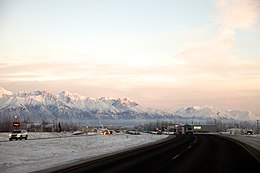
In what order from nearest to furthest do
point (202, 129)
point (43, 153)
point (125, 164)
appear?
1. point (125, 164)
2. point (43, 153)
3. point (202, 129)

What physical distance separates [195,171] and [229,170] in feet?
5.36

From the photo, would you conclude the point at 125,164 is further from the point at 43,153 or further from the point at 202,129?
the point at 202,129

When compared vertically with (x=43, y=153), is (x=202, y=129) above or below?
above

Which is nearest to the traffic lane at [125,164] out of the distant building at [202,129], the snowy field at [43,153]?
the snowy field at [43,153]

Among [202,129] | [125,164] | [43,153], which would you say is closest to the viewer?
[125,164]

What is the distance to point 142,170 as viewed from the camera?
718 inches

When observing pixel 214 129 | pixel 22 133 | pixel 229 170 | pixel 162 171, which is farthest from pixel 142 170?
pixel 214 129

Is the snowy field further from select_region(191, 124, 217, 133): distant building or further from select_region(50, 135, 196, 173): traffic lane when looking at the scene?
select_region(191, 124, 217, 133): distant building

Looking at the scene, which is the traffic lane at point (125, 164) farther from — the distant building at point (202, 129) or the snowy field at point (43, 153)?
the distant building at point (202, 129)

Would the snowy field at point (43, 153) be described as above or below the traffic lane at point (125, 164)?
below

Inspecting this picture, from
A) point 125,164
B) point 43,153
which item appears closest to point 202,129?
point 43,153

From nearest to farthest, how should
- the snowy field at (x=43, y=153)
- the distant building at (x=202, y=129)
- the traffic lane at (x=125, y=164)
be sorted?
1. the traffic lane at (x=125, y=164)
2. the snowy field at (x=43, y=153)
3. the distant building at (x=202, y=129)

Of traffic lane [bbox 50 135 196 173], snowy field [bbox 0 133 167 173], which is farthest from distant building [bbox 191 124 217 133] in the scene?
traffic lane [bbox 50 135 196 173]

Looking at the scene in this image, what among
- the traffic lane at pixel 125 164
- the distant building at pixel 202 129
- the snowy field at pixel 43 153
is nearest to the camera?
the traffic lane at pixel 125 164
